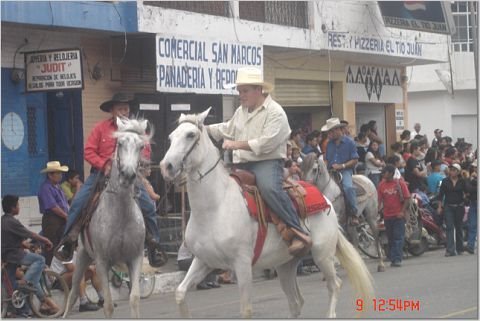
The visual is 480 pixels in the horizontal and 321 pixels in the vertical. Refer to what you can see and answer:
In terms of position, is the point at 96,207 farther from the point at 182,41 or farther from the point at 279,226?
the point at 182,41

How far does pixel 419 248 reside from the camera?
20.9m

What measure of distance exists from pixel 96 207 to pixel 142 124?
1156 millimetres

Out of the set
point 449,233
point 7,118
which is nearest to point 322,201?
point 7,118

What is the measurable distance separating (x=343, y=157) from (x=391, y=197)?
1350mm

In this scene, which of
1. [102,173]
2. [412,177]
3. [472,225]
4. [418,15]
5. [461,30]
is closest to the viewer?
[102,173]

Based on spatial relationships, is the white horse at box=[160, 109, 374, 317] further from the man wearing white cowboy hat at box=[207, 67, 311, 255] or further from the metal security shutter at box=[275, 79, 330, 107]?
the metal security shutter at box=[275, 79, 330, 107]

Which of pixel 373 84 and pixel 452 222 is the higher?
pixel 373 84

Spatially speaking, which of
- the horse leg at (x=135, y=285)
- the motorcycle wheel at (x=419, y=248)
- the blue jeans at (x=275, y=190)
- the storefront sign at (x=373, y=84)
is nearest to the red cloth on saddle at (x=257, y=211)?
the blue jeans at (x=275, y=190)

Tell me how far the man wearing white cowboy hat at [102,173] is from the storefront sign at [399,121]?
1827cm

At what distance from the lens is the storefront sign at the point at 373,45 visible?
24.0 m

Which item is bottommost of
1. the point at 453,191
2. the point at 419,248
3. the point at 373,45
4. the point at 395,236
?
the point at 419,248

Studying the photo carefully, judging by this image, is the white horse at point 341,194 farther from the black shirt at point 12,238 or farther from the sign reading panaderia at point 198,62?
the black shirt at point 12,238
